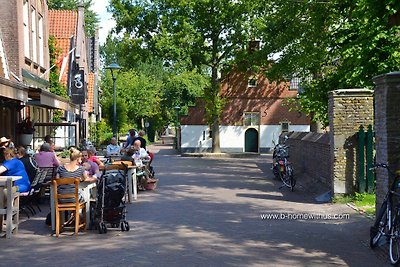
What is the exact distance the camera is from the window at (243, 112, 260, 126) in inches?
2128

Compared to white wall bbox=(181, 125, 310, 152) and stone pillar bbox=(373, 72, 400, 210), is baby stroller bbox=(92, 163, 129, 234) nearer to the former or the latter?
stone pillar bbox=(373, 72, 400, 210)

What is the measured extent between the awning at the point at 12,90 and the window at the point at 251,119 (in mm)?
38920

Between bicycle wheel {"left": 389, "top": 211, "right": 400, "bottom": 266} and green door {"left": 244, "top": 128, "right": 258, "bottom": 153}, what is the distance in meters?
46.5

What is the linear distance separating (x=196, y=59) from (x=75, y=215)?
118ft

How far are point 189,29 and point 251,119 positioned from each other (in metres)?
14.0

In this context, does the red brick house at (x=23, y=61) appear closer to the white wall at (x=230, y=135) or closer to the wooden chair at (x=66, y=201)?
the wooden chair at (x=66, y=201)

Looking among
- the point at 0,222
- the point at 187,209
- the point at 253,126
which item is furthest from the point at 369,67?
the point at 253,126

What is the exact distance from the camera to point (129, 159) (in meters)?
15.8

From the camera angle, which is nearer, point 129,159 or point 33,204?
point 33,204

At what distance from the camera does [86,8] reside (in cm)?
7531

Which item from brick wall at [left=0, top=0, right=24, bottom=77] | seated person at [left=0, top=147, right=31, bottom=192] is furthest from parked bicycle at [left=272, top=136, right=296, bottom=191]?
brick wall at [left=0, top=0, right=24, bottom=77]

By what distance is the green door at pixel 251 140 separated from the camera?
54125mm

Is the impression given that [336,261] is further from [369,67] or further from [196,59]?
[196,59]

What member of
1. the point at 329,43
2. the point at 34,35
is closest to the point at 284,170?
the point at 329,43
